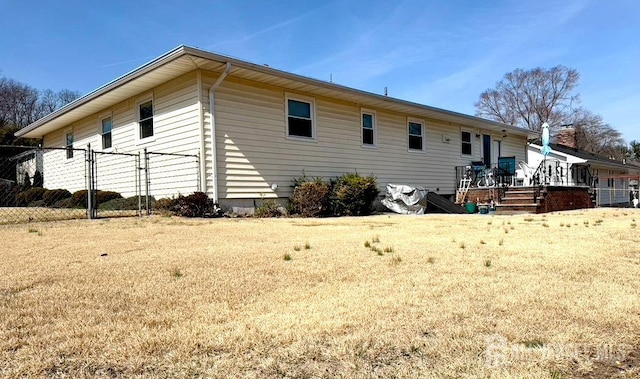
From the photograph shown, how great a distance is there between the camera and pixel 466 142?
57.4 feet

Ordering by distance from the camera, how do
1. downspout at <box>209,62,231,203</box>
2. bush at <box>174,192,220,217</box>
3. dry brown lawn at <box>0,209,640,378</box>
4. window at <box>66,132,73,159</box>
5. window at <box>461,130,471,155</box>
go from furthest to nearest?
window at <box>461,130,471,155</box> → window at <box>66,132,73,159</box> → downspout at <box>209,62,231,203</box> → bush at <box>174,192,220,217</box> → dry brown lawn at <box>0,209,640,378</box>

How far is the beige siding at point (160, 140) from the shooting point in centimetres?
977

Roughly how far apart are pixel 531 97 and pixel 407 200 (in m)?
36.9

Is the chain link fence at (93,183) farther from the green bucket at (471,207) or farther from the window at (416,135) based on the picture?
the green bucket at (471,207)

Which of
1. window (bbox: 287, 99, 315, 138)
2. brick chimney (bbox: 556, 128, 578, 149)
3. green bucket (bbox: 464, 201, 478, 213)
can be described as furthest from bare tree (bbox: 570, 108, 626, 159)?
window (bbox: 287, 99, 315, 138)

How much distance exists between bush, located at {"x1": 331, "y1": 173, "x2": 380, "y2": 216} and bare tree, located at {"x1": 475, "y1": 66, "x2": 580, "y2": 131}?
37214 mm

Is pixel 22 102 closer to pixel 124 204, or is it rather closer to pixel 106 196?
pixel 106 196

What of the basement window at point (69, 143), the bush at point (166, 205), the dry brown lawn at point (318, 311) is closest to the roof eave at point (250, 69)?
the basement window at point (69, 143)

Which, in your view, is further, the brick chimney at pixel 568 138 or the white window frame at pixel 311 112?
the brick chimney at pixel 568 138

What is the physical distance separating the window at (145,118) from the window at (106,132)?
2.13 m

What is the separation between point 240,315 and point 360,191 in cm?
848

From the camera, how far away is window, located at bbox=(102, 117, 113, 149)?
43.1 ft

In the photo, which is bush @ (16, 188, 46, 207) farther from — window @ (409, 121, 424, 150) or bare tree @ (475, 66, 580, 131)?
bare tree @ (475, 66, 580, 131)

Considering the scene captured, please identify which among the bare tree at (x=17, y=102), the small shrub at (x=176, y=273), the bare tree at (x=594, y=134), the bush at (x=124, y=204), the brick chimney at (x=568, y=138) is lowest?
the small shrub at (x=176, y=273)
